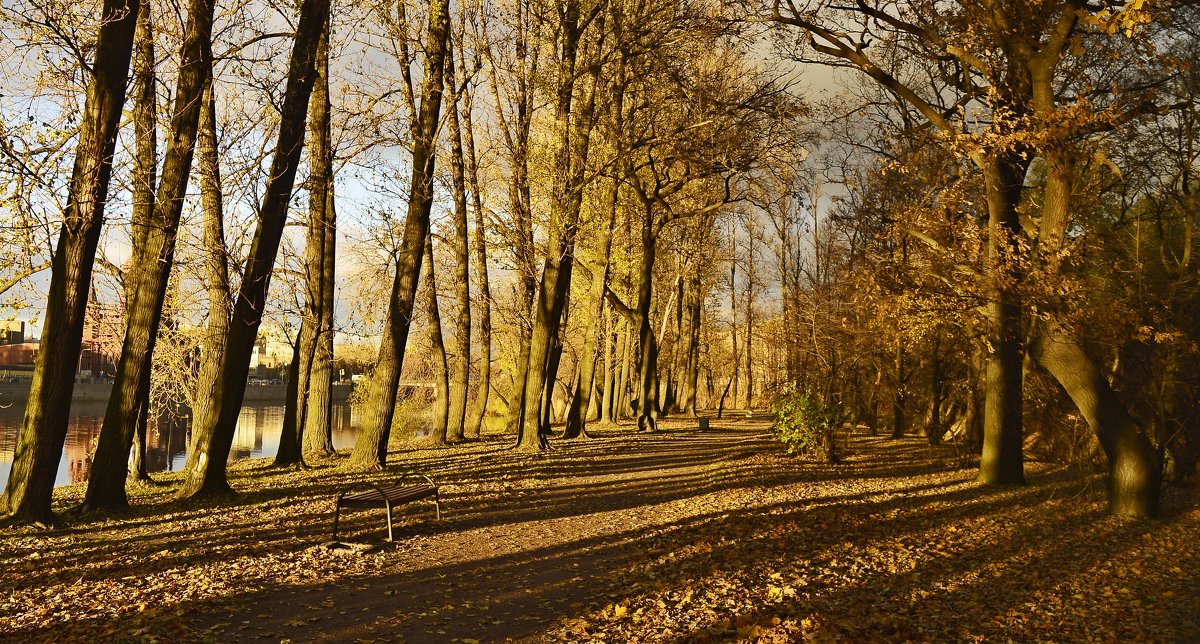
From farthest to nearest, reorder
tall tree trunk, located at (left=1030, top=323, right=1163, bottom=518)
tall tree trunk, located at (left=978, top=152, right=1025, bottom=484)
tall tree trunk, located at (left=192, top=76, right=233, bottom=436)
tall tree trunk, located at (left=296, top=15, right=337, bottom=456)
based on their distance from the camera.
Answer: tall tree trunk, located at (left=296, top=15, right=337, bottom=456), tall tree trunk, located at (left=978, top=152, right=1025, bottom=484), tall tree trunk, located at (left=192, top=76, right=233, bottom=436), tall tree trunk, located at (left=1030, top=323, right=1163, bottom=518)

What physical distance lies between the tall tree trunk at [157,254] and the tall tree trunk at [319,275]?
158 inches

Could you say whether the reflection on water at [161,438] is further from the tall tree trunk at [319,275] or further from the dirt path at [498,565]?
the dirt path at [498,565]

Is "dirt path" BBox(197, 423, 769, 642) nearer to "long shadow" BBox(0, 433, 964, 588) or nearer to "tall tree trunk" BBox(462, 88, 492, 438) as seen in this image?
"long shadow" BBox(0, 433, 964, 588)

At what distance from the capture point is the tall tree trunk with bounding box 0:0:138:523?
8.77 metres

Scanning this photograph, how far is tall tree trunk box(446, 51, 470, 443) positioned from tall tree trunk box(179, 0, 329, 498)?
23.6ft

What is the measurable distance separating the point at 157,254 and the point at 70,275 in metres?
1.46

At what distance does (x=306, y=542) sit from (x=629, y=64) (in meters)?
14.7

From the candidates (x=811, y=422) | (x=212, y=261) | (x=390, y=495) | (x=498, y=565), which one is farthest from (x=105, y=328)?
(x=811, y=422)

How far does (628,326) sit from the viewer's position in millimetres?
30812

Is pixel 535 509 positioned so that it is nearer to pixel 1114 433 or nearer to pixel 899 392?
pixel 1114 433

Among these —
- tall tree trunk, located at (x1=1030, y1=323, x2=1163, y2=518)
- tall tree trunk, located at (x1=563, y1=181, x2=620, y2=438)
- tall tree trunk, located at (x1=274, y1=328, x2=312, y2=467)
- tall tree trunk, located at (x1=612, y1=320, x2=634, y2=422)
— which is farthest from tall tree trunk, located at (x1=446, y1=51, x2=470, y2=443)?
tall tree trunk, located at (x1=1030, y1=323, x2=1163, y2=518)

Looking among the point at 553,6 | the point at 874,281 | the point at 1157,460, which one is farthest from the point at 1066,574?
the point at 553,6

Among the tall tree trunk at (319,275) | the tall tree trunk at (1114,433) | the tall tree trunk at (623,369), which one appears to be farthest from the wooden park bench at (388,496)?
the tall tree trunk at (623,369)

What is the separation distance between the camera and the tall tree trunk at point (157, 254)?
33.0 ft
